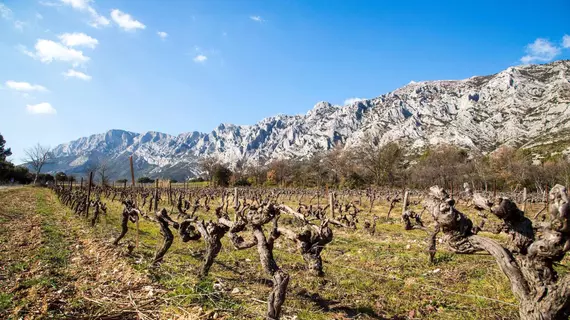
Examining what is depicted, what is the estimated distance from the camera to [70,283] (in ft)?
19.3

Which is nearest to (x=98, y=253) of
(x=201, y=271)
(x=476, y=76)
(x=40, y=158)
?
(x=201, y=271)

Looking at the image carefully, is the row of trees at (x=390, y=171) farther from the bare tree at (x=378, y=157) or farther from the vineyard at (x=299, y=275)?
the vineyard at (x=299, y=275)

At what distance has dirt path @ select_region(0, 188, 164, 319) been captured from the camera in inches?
183

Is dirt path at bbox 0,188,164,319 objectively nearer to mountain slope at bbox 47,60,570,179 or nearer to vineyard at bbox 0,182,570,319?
vineyard at bbox 0,182,570,319

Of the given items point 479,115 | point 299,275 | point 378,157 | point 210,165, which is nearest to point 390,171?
point 378,157

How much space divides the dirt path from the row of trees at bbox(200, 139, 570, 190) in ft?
148

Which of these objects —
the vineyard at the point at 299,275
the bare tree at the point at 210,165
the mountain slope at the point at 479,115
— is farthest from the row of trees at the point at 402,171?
the vineyard at the point at 299,275

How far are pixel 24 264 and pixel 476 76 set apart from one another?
246549 millimetres

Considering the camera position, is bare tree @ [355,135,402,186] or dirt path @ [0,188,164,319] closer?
dirt path @ [0,188,164,319]

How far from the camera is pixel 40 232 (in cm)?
1102

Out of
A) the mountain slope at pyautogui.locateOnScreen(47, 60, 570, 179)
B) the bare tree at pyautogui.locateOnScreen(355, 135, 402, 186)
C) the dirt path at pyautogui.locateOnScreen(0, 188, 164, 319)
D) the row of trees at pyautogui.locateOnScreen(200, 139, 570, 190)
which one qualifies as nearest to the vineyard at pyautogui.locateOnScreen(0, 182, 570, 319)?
the dirt path at pyautogui.locateOnScreen(0, 188, 164, 319)

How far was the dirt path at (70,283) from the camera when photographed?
466 centimetres

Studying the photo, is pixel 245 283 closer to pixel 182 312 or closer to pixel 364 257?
pixel 182 312

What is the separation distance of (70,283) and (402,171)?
7541 centimetres
